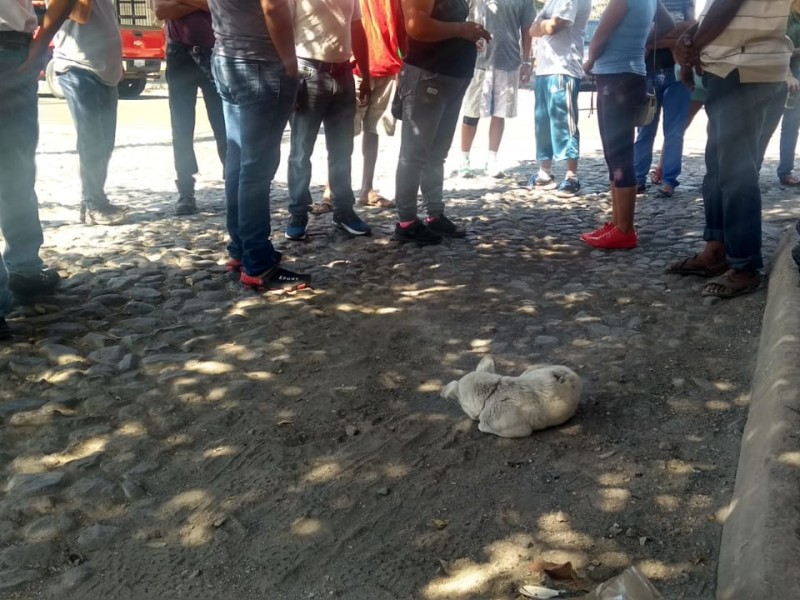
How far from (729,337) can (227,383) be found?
2.69 meters

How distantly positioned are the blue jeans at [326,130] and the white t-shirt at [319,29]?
0.10 m

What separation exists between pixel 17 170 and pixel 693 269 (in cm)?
431

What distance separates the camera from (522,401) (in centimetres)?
352

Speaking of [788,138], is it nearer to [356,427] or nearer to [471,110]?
[471,110]

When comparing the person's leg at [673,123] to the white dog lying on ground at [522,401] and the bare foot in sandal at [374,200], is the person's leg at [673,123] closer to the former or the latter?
the bare foot in sandal at [374,200]

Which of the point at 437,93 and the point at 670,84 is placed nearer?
the point at 437,93

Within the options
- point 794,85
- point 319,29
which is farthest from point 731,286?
point 794,85

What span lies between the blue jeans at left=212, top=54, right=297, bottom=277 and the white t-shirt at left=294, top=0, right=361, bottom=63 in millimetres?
1073

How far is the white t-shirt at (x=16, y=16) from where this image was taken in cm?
450

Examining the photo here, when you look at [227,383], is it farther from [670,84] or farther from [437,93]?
[670,84]

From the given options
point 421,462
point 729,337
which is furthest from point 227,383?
point 729,337

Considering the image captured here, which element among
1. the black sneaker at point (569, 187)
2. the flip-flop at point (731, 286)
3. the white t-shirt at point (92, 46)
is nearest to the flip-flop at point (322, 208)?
the white t-shirt at point (92, 46)

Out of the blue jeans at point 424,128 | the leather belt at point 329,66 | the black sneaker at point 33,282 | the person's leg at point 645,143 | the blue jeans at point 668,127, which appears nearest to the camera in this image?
the black sneaker at point 33,282

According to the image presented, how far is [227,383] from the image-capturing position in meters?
4.09
